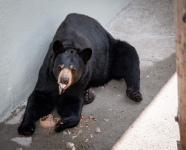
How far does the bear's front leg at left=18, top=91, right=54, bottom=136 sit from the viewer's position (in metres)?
4.77

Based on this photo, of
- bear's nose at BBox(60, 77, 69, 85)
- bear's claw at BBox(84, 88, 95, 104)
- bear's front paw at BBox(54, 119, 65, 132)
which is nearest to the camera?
bear's nose at BBox(60, 77, 69, 85)

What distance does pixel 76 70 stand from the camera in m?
4.64

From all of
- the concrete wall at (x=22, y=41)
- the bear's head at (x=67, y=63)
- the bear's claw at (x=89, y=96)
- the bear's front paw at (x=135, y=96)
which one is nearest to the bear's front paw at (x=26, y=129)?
the concrete wall at (x=22, y=41)

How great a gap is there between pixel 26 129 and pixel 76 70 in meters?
0.87

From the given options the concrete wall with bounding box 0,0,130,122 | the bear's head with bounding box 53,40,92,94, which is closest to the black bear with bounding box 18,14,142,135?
the bear's head with bounding box 53,40,92,94

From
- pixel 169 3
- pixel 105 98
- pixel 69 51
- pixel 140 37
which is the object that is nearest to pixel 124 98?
pixel 105 98

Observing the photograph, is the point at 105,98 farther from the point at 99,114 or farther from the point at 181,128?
the point at 181,128

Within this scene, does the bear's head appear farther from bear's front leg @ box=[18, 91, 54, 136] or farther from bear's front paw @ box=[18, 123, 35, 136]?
bear's front paw @ box=[18, 123, 35, 136]

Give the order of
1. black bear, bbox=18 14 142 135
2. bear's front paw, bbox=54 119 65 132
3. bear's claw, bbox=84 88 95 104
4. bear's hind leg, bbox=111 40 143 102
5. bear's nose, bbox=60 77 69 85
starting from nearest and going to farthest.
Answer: bear's nose, bbox=60 77 69 85, black bear, bbox=18 14 142 135, bear's front paw, bbox=54 119 65 132, bear's claw, bbox=84 88 95 104, bear's hind leg, bbox=111 40 143 102

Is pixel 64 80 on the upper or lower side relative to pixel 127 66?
upper

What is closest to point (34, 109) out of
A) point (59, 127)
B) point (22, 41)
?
point (59, 127)

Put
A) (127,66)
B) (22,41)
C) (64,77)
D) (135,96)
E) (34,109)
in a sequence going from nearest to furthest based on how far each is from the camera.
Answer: (64,77)
(34,109)
(22,41)
(135,96)
(127,66)

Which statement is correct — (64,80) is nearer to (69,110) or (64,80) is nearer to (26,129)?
(69,110)

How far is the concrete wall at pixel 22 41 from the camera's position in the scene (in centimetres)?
485
